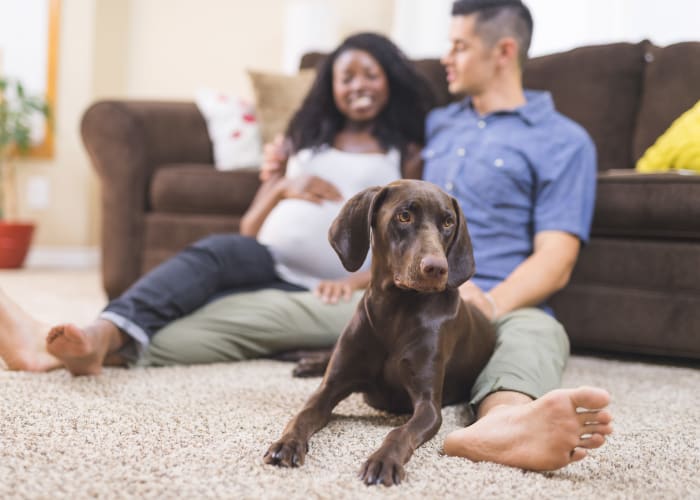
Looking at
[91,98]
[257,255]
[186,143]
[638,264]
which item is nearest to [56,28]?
[91,98]

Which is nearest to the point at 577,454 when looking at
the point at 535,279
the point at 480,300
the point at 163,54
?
the point at 480,300

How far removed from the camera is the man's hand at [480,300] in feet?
5.00

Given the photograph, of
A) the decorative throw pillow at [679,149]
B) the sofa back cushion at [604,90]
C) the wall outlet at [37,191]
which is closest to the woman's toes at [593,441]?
the decorative throw pillow at [679,149]

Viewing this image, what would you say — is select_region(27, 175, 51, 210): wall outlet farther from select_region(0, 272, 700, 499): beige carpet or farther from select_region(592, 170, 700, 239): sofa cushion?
select_region(592, 170, 700, 239): sofa cushion

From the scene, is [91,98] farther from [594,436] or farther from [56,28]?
[594,436]

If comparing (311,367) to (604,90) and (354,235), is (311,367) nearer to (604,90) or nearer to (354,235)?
(354,235)

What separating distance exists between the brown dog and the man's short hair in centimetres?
94

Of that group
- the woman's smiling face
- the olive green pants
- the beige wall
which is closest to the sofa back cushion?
the woman's smiling face

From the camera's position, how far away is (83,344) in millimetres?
→ 1373

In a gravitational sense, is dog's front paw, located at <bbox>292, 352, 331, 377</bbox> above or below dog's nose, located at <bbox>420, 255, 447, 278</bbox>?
below

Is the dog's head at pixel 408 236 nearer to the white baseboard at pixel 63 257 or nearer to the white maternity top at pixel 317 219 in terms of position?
the white maternity top at pixel 317 219

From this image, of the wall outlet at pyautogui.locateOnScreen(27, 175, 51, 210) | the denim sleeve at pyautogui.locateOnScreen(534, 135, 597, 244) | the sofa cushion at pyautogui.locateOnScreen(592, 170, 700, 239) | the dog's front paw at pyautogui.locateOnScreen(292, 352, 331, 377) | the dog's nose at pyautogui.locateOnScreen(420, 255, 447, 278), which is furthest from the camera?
the wall outlet at pyautogui.locateOnScreen(27, 175, 51, 210)

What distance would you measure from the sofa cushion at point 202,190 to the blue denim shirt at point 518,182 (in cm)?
92

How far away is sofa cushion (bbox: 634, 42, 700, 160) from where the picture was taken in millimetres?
2434
